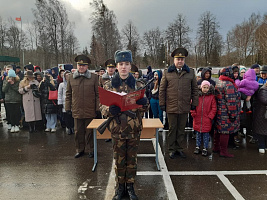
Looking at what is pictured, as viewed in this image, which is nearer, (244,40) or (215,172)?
(215,172)

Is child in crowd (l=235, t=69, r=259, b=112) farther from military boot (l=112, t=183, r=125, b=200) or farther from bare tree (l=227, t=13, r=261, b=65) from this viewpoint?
bare tree (l=227, t=13, r=261, b=65)

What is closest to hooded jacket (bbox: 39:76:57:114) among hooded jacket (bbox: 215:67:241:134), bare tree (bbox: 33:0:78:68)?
hooded jacket (bbox: 215:67:241:134)

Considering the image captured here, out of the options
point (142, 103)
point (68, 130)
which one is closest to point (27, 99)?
point (68, 130)

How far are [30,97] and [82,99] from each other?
3133 millimetres

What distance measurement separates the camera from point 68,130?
7039 millimetres

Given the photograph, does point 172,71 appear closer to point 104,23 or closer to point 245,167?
point 245,167

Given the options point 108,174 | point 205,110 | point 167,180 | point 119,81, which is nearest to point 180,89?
point 205,110

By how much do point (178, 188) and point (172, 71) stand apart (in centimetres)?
249

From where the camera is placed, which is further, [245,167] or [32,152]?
[32,152]

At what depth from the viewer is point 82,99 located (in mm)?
4910

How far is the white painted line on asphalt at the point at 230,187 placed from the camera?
11.0 ft

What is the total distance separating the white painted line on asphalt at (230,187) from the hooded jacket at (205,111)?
1191 mm

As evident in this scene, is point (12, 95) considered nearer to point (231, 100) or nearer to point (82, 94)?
point (82, 94)

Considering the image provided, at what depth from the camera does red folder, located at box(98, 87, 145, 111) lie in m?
2.61
